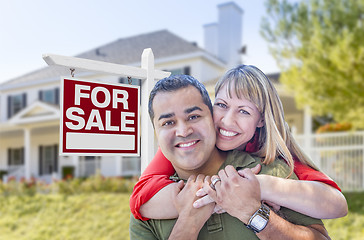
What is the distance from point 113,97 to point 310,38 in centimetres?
996

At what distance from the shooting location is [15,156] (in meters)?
22.7

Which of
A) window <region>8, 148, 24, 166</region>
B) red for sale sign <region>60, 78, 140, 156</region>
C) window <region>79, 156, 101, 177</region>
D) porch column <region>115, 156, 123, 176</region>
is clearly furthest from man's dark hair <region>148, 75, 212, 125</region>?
window <region>8, 148, 24, 166</region>

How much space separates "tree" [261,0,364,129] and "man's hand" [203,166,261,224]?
352 inches

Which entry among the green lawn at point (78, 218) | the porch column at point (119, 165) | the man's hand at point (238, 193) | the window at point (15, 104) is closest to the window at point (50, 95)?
the window at point (15, 104)

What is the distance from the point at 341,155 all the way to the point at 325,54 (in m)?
2.83

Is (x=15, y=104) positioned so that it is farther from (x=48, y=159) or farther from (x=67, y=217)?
(x=67, y=217)

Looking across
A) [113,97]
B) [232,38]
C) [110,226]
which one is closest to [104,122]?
[113,97]

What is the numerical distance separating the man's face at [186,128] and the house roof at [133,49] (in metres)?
14.5

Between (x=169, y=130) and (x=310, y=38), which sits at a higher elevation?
(x=310, y=38)

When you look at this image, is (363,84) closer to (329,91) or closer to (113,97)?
(329,91)

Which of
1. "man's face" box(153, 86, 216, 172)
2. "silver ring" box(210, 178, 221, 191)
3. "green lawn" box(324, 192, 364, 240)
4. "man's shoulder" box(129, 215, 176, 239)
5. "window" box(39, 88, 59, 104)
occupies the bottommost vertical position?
"green lawn" box(324, 192, 364, 240)

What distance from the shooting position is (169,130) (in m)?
2.07

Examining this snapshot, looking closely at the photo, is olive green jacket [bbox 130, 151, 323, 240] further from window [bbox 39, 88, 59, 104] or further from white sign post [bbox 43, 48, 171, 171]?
window [bbox 39, 88, 59, 104]

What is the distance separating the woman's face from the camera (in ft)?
6.73
